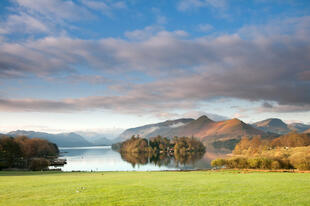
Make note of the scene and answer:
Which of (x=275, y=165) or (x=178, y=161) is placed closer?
(x=275, y=165)

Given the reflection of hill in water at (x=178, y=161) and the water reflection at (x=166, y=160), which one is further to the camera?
the water reflection at (x=166, y=160)

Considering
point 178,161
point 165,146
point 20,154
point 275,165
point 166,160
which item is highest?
point 20,154

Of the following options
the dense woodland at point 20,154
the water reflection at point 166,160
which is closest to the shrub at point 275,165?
the water reflection at point 166,160

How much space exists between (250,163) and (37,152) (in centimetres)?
8848

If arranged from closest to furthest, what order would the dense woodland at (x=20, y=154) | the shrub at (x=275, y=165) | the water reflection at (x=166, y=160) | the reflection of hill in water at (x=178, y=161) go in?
the shrub at (x=275, y=165) → the dense woodland at (x=20, y=154) → the reflection of hill in water at (x=178, y=161) → the water reflection at (x=166, y=160)

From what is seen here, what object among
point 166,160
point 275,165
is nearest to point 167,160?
point 166,160

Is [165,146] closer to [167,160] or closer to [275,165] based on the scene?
[167,160]

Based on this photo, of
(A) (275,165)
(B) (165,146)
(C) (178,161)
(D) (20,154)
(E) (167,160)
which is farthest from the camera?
(B) (165,146)

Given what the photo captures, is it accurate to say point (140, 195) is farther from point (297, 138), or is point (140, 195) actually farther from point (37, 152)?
point (297, 138)

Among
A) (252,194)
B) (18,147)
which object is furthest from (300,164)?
(18,147)

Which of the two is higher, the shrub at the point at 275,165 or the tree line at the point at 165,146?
the shrub at the point at 275,165

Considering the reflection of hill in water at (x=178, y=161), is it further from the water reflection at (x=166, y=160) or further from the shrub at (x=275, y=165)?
the shrub at (x=275, y=165)

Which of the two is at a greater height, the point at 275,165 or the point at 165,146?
the point at 275,165

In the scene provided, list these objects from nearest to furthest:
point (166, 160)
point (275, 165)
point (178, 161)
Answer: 1. point (275, 165)
2. point (178, 161)
3. point (166, 160)
